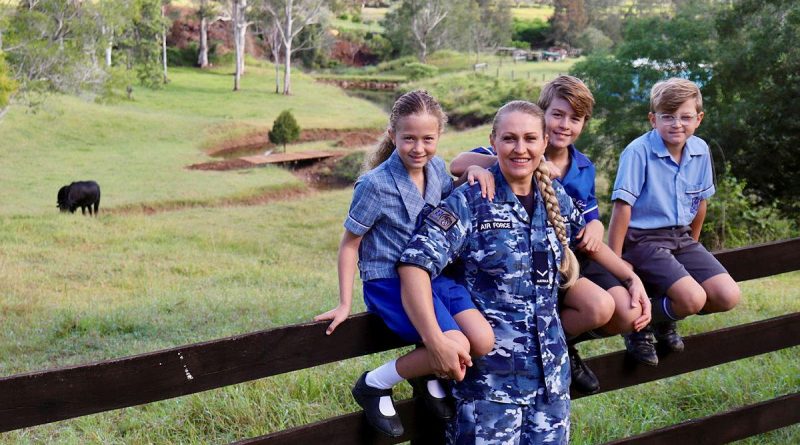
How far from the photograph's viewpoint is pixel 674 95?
3.11 metres

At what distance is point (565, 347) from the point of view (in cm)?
247

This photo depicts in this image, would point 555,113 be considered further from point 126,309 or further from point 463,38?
point 463,38

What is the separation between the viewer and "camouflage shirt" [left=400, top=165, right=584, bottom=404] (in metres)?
2.38

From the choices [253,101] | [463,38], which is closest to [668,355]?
[253,101]

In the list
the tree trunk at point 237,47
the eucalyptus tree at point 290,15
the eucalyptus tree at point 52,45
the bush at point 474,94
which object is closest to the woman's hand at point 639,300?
the eucalyptus tree at point 52,45

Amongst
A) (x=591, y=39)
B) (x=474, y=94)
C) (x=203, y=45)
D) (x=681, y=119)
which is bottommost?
(x=474, y=94)

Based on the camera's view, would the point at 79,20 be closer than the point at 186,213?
No

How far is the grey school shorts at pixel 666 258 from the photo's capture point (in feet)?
9.69

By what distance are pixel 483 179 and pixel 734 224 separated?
1154 cm

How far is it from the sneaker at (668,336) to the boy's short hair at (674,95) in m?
0.77

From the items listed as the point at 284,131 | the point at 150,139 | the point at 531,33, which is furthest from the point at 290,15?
the point at 531,33

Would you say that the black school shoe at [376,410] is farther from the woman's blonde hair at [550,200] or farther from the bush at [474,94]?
the bush at [474,94]

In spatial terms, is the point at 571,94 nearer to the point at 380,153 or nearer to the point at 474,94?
the point at 380,153

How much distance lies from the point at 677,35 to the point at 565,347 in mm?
17777
